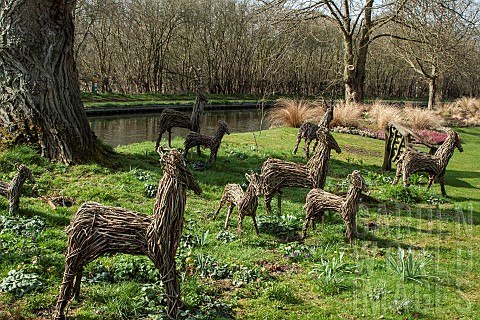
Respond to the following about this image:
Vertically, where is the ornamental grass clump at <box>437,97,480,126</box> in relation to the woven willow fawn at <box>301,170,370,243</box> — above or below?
above

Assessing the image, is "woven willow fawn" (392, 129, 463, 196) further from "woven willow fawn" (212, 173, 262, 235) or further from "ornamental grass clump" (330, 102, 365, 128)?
"ornamental grass clump" (330, 102, 365, 128)

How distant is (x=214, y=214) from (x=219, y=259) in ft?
5.26

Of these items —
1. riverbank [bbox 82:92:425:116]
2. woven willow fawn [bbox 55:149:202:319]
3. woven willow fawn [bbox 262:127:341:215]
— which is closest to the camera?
woven willow fawn [bbox 55:149:202:319]

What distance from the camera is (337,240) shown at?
6.95m

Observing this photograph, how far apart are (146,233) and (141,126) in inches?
803

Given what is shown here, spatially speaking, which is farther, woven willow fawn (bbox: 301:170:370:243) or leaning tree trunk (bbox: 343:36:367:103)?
leaning tree trunk (bbox: 343:36:367:103)

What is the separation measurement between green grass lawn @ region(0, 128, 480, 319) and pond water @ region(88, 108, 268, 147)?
9.74m

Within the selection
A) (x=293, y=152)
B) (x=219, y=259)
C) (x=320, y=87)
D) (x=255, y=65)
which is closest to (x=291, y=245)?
(x=219, y=259)

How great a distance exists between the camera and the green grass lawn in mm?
4812

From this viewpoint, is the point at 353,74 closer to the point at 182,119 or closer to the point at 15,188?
the point at 182,119

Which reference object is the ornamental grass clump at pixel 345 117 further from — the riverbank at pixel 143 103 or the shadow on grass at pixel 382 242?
the shadow on grass at pixel 382 242

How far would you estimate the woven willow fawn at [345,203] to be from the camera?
6.45 metres

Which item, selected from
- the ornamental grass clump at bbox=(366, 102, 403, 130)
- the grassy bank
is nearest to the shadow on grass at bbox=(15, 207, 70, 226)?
the ornamental grass clump at bbox=(366, 102, 403, 130)

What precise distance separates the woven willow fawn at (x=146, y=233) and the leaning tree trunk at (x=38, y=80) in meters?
5.52
